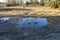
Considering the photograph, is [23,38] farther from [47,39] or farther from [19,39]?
[47,39]

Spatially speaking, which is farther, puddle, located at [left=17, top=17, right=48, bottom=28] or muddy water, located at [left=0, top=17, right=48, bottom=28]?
muddy water, located at [left=0, top=17, right=48, bottom=28]

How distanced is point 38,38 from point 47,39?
1.78ft

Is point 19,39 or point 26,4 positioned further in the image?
point 26,4

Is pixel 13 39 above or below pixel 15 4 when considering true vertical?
above

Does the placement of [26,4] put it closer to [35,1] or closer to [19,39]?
[35,1]

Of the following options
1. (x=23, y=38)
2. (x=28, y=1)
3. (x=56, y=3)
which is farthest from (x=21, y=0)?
(x=23, y=38)

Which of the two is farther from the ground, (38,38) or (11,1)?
(38,38)

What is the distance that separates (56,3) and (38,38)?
2612 cm

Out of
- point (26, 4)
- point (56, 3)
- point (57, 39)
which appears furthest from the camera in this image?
point (26, 4)

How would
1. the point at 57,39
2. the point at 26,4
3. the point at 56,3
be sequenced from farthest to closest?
the point at 26,4 → the point at 56,3 → the point at 57,39

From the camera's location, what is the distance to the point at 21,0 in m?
51.6

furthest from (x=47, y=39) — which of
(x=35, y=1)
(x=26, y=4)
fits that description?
(x=35, y=1)

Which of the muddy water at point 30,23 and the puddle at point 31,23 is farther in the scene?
the muddy water at point 30,23

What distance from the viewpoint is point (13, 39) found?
895 cm
